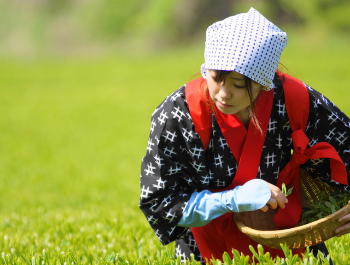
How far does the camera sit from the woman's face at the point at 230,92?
6.85 feet

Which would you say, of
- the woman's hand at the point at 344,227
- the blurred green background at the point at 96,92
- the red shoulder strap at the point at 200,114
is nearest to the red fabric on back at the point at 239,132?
the red shoulder strap at the point at 200,114

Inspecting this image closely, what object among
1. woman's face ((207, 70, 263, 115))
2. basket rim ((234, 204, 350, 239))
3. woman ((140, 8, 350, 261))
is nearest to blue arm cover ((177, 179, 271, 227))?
woman ((140, 8, 350, 261))

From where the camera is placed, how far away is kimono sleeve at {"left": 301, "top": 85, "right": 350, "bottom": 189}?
2.35 metres

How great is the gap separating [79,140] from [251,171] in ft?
34.8

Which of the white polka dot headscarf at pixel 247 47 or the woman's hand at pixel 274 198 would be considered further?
the woman's hand at pixel 274 198

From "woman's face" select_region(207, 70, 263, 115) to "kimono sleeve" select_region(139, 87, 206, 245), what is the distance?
216 millimetres

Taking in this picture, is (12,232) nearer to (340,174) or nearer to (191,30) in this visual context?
(340,174)

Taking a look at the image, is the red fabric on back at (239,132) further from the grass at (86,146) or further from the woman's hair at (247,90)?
the grass at (86,146)

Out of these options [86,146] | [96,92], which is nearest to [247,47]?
[86,146]

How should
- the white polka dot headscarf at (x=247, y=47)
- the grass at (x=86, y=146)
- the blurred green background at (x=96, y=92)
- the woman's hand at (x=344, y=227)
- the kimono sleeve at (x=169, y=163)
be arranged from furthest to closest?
the blurred green background at (x=96, y=92), the grass at (x=86, y=146), the kimono sleeve at (x=169, y=163), the woman's hand at (x=344, y=227), the white polka dot headscarf at (x=247, y=47)

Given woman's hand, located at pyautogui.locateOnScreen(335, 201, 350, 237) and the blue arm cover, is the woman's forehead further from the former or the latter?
woman's hand, located at pyautogui.locateOnScreen(335, 201, 350, 237)

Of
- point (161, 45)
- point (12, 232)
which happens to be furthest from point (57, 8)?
point (12, 232)

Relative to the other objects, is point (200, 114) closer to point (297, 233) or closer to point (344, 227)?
point (297, 233)

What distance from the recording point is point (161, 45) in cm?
2931
